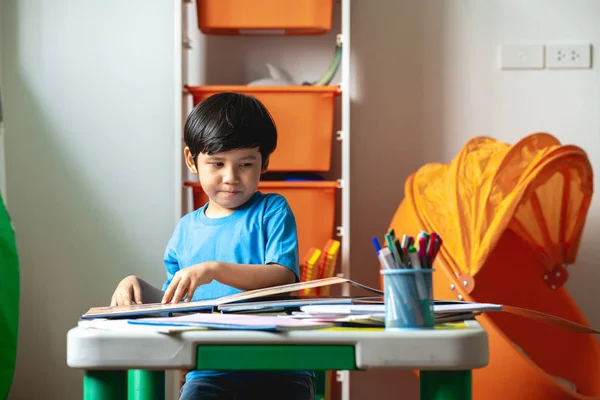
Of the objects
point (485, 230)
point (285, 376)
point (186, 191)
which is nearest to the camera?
point (285, 376)

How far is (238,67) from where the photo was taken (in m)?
2.52

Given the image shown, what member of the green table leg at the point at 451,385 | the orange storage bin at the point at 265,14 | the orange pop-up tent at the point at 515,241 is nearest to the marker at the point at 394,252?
the green table leg at the point at 451,385

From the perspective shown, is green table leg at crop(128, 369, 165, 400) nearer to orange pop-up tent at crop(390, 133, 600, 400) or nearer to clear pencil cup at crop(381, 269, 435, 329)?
clear pencil cup at crop(381, 269, 435, 329)

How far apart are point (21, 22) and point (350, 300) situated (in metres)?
2.05

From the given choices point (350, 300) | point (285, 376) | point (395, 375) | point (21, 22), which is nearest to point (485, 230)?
point (395, 375)

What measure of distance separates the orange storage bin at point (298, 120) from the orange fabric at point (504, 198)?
32 cm

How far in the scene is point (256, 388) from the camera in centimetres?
114

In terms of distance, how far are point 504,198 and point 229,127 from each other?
3.41 ft

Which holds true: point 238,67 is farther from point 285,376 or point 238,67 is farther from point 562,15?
point 285,376

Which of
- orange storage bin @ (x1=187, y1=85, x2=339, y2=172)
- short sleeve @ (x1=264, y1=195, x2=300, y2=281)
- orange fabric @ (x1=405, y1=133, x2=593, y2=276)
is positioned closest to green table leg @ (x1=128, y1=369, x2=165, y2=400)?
short sleeve @ (x1=264, y1=195, x2=300, y2=281)

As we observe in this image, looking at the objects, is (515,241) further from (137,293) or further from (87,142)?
(137,293)

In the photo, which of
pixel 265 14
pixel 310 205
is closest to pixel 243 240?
pixel 310 205

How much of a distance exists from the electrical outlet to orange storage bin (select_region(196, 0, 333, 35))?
2.71 ft

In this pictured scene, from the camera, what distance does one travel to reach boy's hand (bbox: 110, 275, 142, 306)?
0.99m
